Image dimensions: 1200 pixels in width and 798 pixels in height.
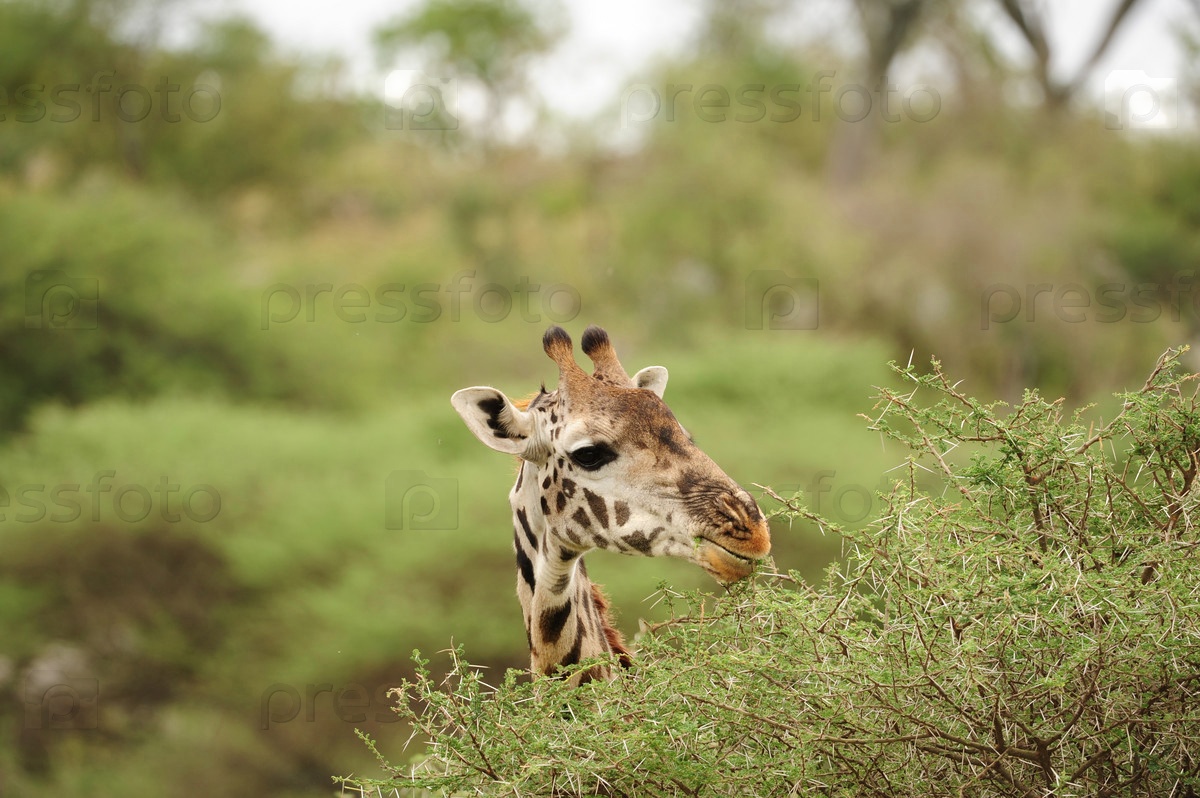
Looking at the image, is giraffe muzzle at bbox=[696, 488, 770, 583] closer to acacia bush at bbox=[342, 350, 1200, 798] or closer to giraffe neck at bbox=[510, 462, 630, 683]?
acacia bush at bbox=[342, 350, 1200, 798]

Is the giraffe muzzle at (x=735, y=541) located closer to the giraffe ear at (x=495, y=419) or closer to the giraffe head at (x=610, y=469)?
the giraffe head at (x=610, y=469)

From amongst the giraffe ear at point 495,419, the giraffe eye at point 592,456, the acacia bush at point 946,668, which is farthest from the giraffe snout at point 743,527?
the giraffe ear at point 495,419

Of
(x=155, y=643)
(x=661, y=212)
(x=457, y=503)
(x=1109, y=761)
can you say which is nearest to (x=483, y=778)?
(x=1109, y=761)

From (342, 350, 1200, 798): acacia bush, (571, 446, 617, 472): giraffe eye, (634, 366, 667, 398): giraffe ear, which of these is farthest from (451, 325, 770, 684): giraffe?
(342, 350, 1200, 798): acacia bush

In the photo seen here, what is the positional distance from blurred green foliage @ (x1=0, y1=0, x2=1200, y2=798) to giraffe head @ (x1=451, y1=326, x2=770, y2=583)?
8.79m

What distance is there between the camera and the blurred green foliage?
720 inches

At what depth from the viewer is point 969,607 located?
13.6ft

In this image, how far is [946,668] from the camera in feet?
13.5

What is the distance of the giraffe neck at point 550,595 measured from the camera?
5.43 m

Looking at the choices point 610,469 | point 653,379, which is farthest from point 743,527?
point 653,379

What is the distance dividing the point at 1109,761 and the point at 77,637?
60.5ft

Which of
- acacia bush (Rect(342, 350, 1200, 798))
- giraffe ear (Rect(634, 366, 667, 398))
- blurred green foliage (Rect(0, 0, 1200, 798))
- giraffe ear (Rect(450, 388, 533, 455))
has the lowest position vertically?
acacia bush (Rect(342, 350, 1200, 798))

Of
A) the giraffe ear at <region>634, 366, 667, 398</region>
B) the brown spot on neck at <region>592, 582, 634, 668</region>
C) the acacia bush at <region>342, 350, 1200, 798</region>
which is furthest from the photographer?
the giraffe ear at <region>634, 366, 667, 398</region>

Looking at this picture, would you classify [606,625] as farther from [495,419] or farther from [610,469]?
[495,419]
